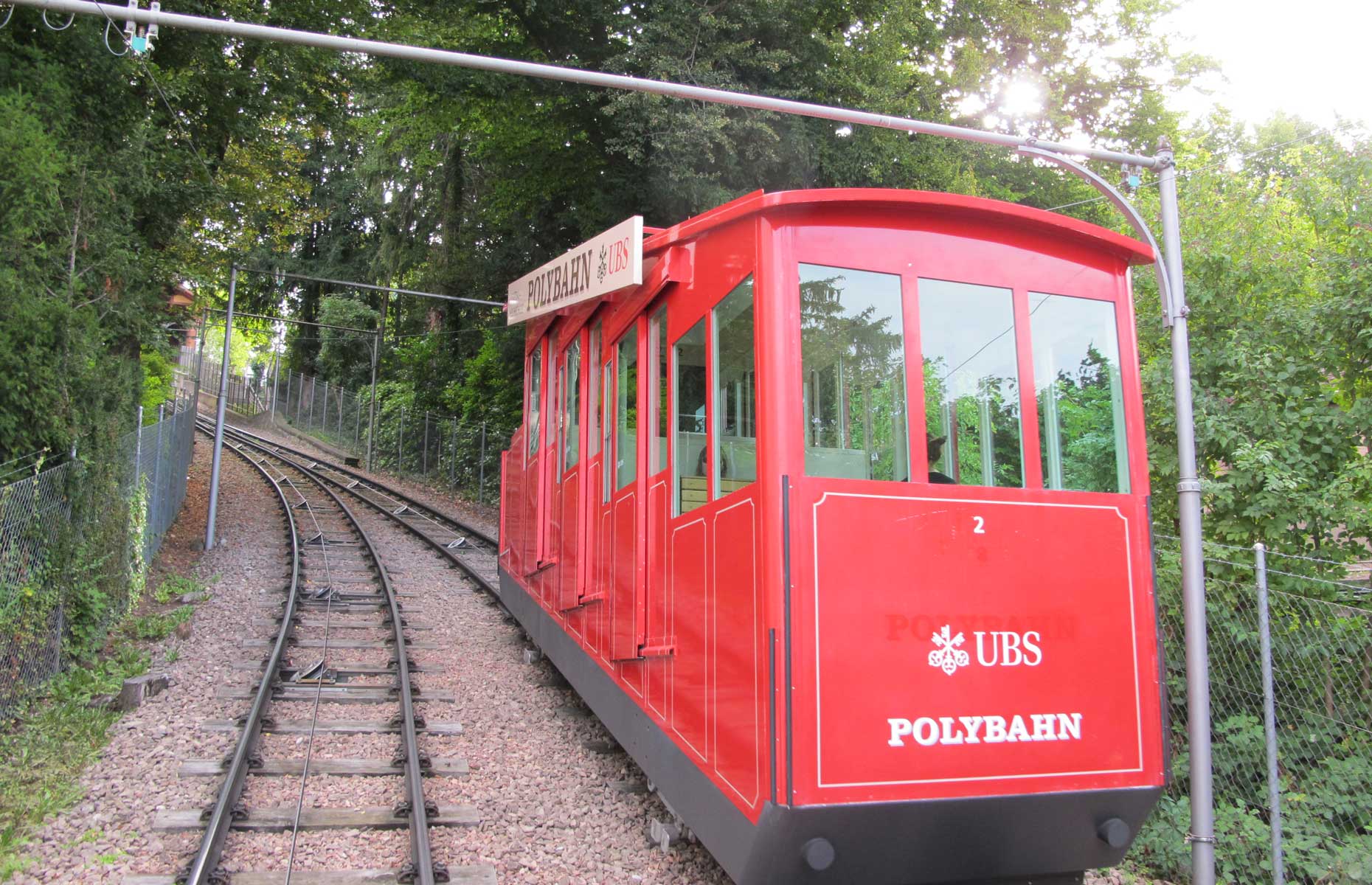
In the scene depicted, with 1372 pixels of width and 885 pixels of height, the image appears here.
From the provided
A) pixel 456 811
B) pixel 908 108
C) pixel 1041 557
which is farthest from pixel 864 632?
pixel 908 108

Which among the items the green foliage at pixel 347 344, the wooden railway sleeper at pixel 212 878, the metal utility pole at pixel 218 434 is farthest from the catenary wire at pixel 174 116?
the green foliage at pixel 347 344

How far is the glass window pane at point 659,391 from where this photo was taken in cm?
528

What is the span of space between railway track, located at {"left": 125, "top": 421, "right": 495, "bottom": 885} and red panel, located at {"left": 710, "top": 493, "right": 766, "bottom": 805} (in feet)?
5.41

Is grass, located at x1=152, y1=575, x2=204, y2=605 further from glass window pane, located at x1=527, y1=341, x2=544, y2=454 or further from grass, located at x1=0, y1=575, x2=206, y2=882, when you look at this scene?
glass window pane, located at x1=527, y1=341, x2=544, y2=454

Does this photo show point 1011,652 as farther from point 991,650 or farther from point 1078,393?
point 1078,393

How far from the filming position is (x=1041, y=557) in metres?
4.13

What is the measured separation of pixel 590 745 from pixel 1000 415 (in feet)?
13.4

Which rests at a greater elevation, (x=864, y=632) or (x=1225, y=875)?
(x=864, y=632)

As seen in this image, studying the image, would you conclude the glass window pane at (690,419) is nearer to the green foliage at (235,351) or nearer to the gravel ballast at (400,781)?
the gravel ballast at (400,781)

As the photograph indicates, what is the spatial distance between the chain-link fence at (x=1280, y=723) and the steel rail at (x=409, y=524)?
27.2 feet

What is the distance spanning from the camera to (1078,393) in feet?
14.8

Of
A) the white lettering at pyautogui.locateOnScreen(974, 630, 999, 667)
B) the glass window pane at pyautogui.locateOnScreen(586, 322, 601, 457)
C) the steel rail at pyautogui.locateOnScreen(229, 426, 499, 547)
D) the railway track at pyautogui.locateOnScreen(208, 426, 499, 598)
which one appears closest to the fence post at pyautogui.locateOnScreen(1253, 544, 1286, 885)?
the white lettering at pyautogui.locateOnScreen(974, 630, 999, 667)

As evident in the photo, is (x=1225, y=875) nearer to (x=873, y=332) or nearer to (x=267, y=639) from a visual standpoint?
(x=873, y=332)

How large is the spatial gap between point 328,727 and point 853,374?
5.17 metres
